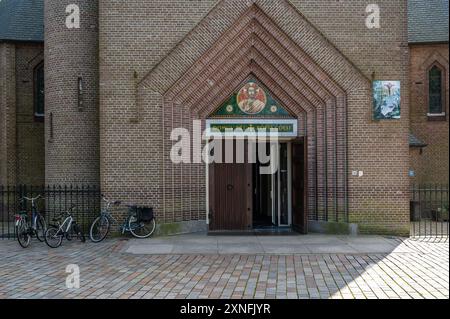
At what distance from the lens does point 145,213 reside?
13.3m

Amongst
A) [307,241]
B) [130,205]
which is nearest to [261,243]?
[307,241]

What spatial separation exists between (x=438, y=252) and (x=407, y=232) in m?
2.80

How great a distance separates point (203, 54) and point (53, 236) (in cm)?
A: 649

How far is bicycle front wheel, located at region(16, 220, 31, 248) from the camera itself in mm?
12078

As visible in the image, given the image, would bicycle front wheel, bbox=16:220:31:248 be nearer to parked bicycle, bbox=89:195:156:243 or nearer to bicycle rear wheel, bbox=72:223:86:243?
bicycle rear wheel, bbox=72:223:86:243

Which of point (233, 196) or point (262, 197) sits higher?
point (233, 196)

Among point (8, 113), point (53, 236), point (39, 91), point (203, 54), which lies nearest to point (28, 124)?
point (8, 113)

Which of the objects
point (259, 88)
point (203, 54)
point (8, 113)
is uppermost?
point (203, 54)

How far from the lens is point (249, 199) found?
50.3ft

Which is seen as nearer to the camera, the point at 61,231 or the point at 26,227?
the point at 26,227

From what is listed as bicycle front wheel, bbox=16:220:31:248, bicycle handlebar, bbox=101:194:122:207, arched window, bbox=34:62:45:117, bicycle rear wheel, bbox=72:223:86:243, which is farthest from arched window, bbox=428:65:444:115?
bicycle front wheel, bbox=16:220:31:248

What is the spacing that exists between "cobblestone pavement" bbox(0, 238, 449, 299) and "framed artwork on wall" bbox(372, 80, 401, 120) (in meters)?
3.96

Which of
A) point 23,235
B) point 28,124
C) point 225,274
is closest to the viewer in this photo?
point 225,274

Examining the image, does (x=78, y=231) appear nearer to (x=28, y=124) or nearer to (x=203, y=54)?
(x=203, y=54)
